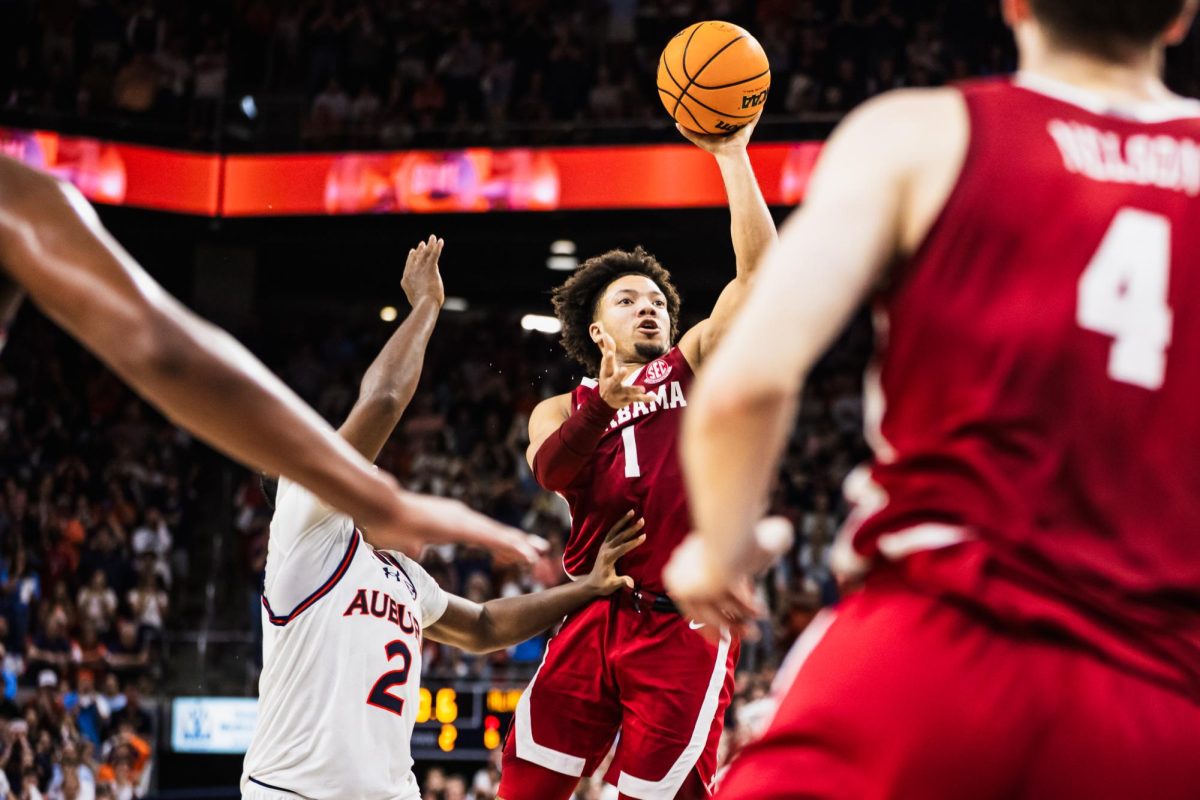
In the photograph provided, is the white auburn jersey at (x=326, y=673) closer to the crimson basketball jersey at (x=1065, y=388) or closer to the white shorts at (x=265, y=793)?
the white shorts at (x=265, y=793)

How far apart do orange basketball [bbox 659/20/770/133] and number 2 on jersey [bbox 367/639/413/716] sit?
190 centimetres

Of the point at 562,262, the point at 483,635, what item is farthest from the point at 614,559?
the point at 562,262

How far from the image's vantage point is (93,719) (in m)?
13.2

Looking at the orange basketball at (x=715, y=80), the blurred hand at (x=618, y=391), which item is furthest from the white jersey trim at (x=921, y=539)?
the orange basketball at (x=715, y=80)

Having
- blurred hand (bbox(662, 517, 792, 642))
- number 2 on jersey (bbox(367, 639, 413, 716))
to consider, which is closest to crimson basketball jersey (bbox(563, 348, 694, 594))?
number 2 on jersey (bbox(367, 639, 413, 716))

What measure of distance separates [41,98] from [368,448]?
14.6 metres

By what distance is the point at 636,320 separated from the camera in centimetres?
561

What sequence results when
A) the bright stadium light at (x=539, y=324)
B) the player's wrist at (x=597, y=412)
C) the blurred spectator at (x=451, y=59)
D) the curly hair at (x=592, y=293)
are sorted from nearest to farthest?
the player's wrist at (x=597, y=412)
the curly hair at (x=592, y=293)
the blurred spectator at (x=451, y=59)
the bright stadium light at (x=539, y=324)

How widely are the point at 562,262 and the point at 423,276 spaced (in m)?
14.6

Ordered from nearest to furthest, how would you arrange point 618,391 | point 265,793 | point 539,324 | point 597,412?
point 265,793, point 618,391, point 597,412, point 539,324

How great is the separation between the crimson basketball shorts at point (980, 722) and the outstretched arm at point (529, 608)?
312cm

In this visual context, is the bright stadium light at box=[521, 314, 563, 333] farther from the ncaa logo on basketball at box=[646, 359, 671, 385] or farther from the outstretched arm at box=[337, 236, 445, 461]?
the outstretched arm at box=[337, 236, 445, 461]

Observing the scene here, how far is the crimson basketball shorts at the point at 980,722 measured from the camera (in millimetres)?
1769

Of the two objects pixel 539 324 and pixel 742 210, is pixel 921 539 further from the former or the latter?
pixel 539 324
